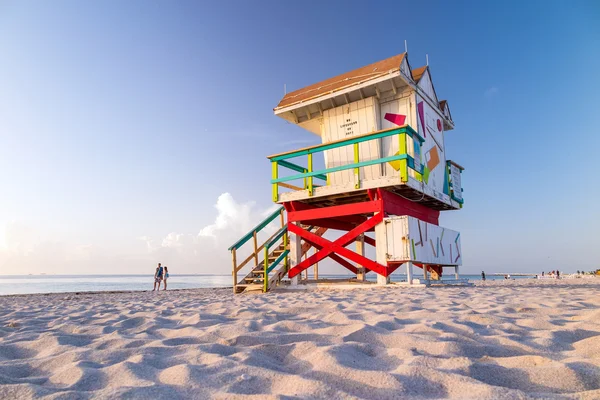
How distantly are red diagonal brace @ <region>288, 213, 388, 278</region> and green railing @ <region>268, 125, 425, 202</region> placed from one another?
95 cm

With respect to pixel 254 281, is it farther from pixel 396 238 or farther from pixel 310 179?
pixel 396 238

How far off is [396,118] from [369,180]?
241 cm

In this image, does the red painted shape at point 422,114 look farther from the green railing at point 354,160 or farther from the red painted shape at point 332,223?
the red painted shape at point 332,223

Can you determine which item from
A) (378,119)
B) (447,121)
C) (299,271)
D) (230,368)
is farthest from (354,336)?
(447,121)

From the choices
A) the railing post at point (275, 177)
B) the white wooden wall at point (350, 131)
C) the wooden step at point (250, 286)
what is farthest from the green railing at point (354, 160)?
the wooden step at point (250, 286)

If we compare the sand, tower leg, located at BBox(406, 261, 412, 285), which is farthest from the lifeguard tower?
the sand

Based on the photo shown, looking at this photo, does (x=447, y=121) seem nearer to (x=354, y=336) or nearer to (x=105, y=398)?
(x=354, y=336)

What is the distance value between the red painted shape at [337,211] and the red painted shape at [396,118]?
2661 millimetres

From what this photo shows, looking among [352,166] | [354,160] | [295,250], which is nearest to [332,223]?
[295,250]

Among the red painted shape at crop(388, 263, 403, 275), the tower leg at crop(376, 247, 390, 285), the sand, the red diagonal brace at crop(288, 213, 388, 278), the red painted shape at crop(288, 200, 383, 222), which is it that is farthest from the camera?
the red painted shape at crop(288, 200, 383, 222)

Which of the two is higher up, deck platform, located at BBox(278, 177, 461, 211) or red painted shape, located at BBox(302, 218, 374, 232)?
deck platform, located at BBox(278, 177, 461, 211)

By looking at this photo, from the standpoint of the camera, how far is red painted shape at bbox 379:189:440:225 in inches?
379

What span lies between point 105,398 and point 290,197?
9173mm

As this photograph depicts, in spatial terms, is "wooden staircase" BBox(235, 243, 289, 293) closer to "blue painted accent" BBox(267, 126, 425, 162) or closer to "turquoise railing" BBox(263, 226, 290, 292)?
"turquoise railing" BBox(263, 226, 290, 292)
